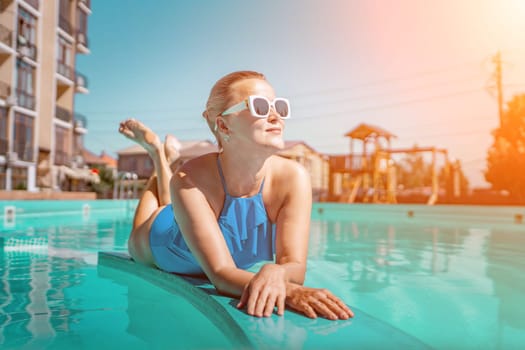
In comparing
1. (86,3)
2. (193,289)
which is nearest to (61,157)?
(86,3)

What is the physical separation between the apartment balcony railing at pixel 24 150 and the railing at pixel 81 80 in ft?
21.4

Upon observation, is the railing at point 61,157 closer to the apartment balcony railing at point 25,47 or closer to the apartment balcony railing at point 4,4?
the apartment balcony railing at point 25,47

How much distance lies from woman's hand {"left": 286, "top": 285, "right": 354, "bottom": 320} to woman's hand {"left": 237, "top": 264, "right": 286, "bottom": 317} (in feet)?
0.13

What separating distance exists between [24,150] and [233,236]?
2313cm

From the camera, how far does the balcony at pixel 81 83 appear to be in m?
27.0

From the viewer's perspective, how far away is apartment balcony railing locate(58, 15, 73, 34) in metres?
25.0

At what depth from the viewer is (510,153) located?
20734 millimetres

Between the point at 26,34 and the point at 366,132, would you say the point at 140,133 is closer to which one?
the point at 366,132

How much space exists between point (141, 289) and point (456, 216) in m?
13.3

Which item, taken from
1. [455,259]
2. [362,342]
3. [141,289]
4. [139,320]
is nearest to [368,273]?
[455,259]

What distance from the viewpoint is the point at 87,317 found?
190 cm

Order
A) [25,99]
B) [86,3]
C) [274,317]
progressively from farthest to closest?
[86,3]
[25,99]
[274,317]

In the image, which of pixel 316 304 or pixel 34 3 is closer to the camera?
pixel 316 304

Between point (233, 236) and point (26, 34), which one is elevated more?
point (26, 34)
